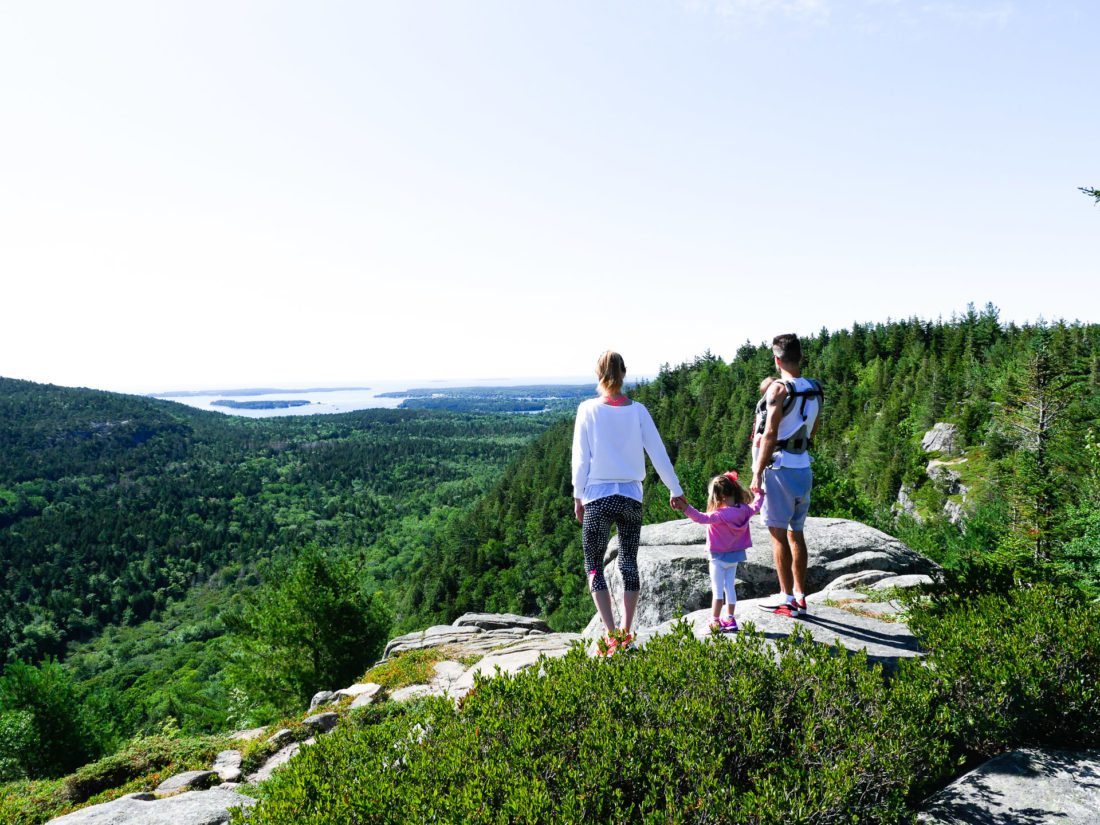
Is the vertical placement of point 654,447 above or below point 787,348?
below

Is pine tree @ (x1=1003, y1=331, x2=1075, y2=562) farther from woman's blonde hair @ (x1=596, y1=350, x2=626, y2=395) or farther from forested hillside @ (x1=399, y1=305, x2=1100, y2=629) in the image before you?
woman's blonde hair @ (x1=596, y1=350, x2=626, y2=395)

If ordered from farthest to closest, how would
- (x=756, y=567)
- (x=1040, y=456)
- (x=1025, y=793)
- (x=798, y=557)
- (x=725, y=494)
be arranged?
1. (x=1040, y=456)
2. (x=756, y=567)
3. (x=798, y=557)
4. (x=725, y=494)
5. (x=1025, y=793)

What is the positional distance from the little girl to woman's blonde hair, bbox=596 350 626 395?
4.51 feet

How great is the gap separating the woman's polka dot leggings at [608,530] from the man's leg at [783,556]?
1490 millimetres

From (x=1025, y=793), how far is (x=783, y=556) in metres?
2.64

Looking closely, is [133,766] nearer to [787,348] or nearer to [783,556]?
[783,556]

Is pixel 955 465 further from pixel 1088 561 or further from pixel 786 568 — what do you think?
pixel 786 568

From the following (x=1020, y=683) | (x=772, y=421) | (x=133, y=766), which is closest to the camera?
(x=1020, y=683)

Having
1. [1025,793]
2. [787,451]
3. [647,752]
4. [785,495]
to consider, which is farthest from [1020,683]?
[647,752]

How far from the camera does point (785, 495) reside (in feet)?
17.5

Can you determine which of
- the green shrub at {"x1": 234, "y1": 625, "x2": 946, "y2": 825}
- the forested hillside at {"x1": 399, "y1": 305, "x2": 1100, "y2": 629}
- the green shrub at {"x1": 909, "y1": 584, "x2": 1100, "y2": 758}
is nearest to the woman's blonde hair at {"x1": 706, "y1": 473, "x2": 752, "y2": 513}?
the green shrub at {"x1": 234, "y1": 625, "x2": 946, "y2": 825}

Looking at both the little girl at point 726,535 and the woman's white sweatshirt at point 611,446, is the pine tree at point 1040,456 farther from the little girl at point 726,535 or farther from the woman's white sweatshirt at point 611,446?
the woman's white sweatshirt at point 611,446

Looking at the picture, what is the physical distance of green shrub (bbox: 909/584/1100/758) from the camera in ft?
11.9

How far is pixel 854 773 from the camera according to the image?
2.85 m
